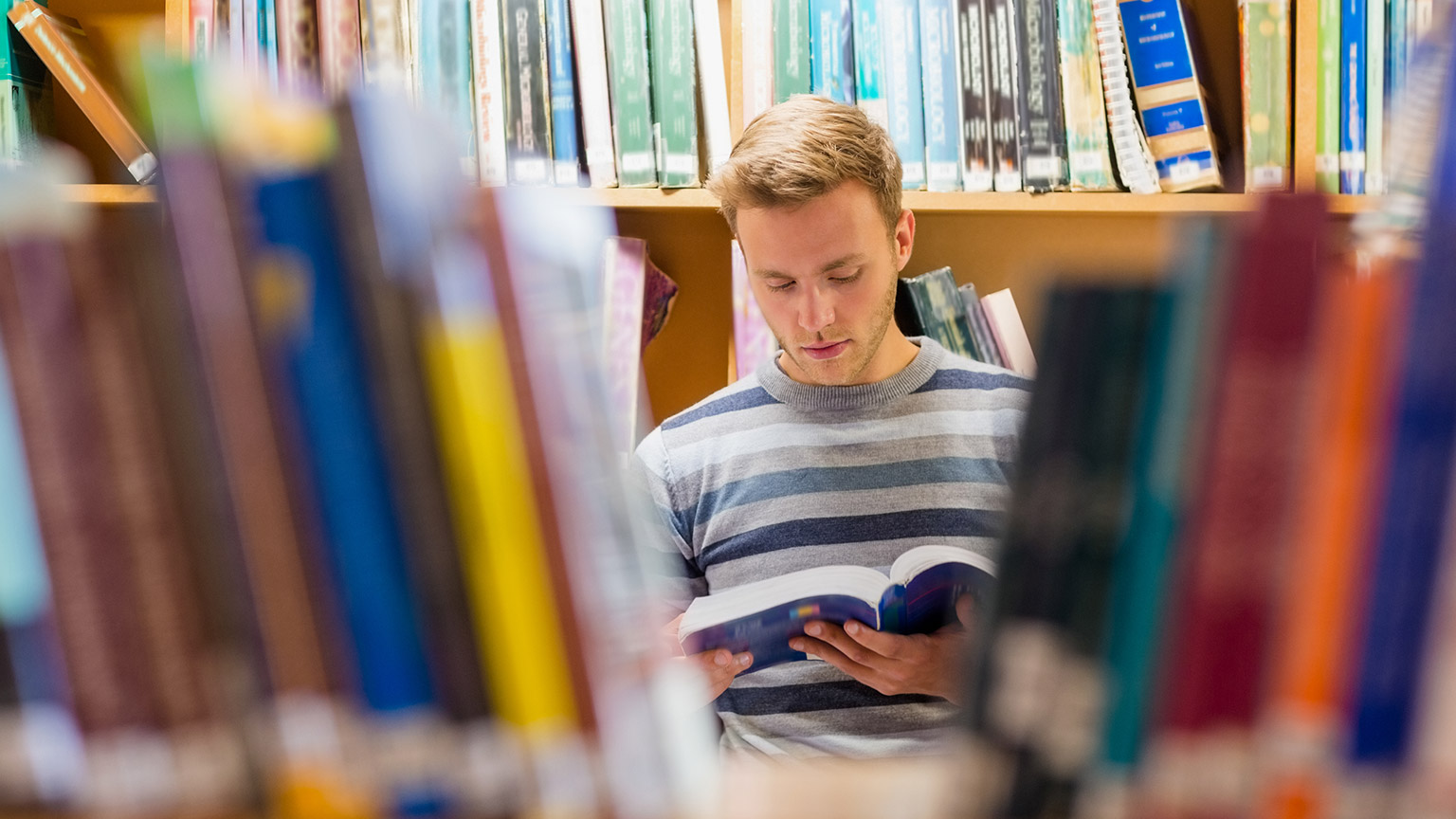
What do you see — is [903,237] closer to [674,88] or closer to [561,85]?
[674,88]

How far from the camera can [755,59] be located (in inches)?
51.3

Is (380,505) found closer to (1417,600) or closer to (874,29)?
(1417,600)

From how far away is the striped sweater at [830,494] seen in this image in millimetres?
1188

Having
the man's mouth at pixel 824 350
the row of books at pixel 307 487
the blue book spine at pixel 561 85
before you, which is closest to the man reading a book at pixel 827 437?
the man's mouth at pixel 824 350

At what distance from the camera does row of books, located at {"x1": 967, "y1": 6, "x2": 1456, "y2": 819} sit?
26 centimetres

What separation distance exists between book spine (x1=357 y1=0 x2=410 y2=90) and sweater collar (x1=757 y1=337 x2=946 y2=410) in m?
0.67

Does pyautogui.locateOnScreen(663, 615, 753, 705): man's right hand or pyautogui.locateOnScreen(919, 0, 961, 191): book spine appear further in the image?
pyautogui.locateOnScreen(919, 0, 961, 191): book spine

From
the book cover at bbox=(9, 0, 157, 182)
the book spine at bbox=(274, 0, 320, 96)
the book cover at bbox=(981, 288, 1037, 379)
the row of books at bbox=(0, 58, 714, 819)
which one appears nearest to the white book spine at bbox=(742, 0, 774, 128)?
the book cover at bbox=(981, 288, 1037, 379)

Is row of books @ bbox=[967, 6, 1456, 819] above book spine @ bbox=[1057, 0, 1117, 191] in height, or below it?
below

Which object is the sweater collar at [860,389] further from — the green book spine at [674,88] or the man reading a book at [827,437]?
the green book spine at [674,88]

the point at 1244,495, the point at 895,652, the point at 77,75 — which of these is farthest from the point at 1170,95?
the point at 77,75

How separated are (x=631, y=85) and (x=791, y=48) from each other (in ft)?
0.75

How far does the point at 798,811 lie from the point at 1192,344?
20 centimetres

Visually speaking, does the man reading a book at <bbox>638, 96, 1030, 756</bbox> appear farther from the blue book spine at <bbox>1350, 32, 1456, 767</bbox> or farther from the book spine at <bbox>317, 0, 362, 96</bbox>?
the blue book spine at <bbox>1350, 32, 1456, 767</bbox>
